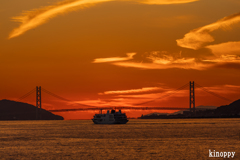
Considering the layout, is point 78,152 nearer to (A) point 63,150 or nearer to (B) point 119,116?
(A) point 63,150

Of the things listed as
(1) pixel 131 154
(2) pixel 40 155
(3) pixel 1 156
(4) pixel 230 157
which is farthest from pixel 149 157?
(3) pixel 1 156

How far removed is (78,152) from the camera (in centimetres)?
5166

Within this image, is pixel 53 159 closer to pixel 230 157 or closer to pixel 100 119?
pixel 230 157

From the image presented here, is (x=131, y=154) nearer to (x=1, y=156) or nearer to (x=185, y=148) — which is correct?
(x=185, y=148)

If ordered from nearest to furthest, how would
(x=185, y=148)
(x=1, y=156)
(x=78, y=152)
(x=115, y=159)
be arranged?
(x=115, y=159), (x=1, y=156), (x=78, y=152), (x=185, y=148)

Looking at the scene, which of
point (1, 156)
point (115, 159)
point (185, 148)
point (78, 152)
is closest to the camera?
point (115, 159)

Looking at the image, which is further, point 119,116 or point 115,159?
point 119,116

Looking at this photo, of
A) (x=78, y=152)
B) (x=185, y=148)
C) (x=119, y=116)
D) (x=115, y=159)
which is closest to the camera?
(x=115, y=159)

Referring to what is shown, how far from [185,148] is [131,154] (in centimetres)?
945

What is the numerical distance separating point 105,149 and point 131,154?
6.99m

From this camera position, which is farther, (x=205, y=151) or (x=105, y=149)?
(x=105, y=149)

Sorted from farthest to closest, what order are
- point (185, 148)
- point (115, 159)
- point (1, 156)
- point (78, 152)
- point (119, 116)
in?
point (119, 116) → point (185, 148) → point (78, 152) → point (1, 156) → point (115, 159)

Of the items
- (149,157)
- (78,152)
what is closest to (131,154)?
(149,157)

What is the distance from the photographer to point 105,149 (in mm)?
54938
